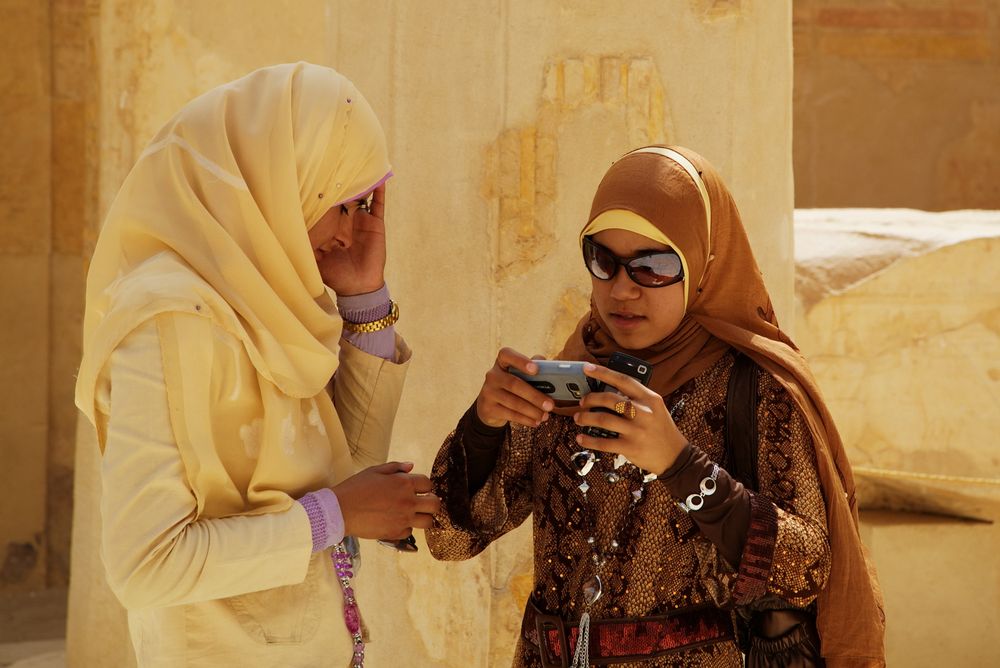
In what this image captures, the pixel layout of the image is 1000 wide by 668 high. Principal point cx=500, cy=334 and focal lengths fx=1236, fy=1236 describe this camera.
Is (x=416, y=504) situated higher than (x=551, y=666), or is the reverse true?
(x=416, y=504)

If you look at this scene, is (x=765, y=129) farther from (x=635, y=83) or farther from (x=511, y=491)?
(x=511, y=491)

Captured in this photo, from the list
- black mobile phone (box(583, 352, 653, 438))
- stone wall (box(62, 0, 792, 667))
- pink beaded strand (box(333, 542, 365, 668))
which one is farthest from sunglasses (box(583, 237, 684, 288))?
stone wall (box(62, 0, 792, 667))

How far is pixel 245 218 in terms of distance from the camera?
178 cm

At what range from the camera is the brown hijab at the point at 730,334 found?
5.95ft

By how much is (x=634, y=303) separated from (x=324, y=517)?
56 cm

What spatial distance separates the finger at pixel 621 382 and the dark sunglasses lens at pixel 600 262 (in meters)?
0.23

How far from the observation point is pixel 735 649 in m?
1.85

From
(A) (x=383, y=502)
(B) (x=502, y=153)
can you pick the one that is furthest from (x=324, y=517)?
(B) (x=502, y=153)

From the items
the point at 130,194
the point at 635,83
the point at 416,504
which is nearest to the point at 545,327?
the point at 635,83

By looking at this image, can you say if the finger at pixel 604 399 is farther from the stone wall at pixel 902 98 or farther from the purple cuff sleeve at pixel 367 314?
the stone wall at pixel 902 98

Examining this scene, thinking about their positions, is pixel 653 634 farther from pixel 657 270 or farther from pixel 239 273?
pixel 239 273

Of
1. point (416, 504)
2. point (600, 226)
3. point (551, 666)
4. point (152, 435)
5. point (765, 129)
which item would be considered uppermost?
point (765, 129)

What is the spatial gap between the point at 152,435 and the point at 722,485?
0.78 m

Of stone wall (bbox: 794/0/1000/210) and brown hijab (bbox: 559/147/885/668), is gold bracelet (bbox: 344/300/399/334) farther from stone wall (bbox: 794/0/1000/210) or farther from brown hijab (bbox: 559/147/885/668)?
stone wall (bbox: 794/0/1000/210)
